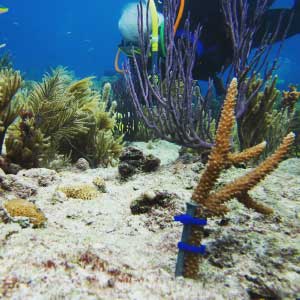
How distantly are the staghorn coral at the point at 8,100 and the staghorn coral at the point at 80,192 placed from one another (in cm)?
121

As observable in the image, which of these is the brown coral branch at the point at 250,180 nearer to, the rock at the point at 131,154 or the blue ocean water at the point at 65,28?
the rock at the point at 131,154

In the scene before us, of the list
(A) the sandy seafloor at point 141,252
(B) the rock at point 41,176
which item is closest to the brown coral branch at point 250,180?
(A) the sandy seafloor at point 141,252

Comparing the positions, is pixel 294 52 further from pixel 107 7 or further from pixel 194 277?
pixel 194 277

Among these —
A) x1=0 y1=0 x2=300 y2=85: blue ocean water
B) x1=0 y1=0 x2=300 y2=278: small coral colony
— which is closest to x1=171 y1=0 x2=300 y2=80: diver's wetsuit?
x1=0 y1=0 x2=300 y2=278: small coral colony

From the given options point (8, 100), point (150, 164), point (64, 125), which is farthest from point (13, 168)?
point (150, 164)

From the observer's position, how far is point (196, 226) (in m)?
1.50

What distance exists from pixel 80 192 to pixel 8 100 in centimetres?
159

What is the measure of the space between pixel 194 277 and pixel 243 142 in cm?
280

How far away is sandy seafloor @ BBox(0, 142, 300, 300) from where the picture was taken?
1260 mm

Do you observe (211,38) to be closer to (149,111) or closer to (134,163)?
(149,111)

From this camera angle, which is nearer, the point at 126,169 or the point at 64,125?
the point at 126,169

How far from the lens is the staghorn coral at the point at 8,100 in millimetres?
3385

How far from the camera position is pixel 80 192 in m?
2.86

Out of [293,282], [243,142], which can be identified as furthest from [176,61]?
[293,282]
